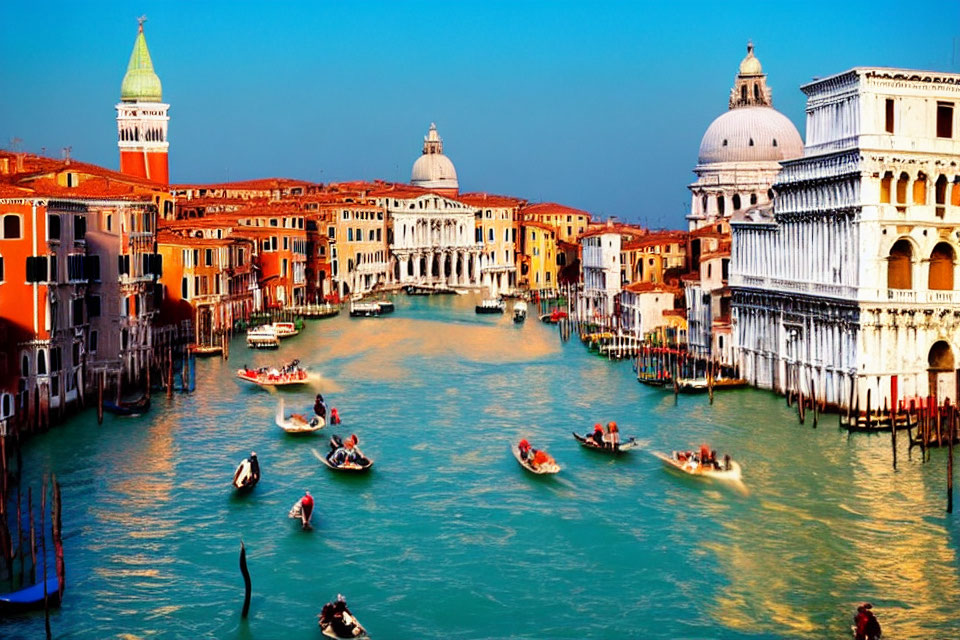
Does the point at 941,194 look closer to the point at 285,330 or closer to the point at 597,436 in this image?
the point at 597,436

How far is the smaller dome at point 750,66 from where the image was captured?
5753 centimetres

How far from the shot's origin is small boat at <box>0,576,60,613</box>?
14398 millimetres

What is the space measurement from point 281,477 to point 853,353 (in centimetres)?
1089

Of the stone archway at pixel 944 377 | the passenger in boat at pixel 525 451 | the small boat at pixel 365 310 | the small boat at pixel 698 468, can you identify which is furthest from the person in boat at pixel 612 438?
the small boat at pixel 365 310

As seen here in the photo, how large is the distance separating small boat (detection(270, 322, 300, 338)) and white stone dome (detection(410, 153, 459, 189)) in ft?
149

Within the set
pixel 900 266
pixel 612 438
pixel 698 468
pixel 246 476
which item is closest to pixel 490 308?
pixel 900 266

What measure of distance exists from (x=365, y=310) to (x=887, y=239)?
101ft

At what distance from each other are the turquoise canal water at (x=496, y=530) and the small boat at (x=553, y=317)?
23.2 metres

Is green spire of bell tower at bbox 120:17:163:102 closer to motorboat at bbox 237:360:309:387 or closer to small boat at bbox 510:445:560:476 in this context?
motorboat at bbox 237:360:309:387

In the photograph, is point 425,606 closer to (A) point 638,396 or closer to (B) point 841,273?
(B) point 841,273

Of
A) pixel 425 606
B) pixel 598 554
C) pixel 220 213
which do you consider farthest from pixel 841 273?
pixel 220 213

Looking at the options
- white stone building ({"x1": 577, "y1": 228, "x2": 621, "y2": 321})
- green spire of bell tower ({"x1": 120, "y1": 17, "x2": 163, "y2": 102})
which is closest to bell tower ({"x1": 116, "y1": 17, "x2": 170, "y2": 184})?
green spire of bell tower ({"x1": 120, "y1": 17, "x2": 163, "y2": 102})

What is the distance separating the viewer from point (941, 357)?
2572cm

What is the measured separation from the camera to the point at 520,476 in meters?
21.4
